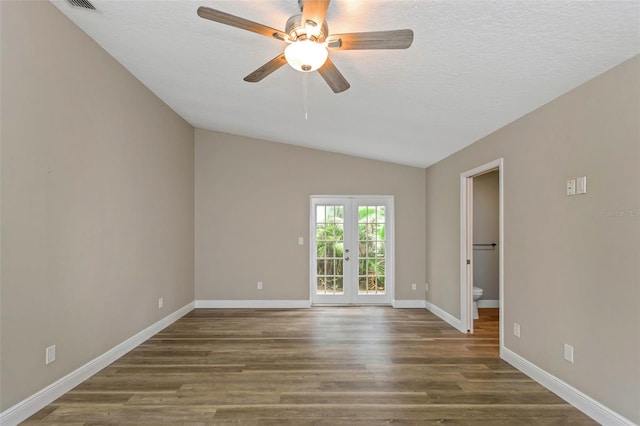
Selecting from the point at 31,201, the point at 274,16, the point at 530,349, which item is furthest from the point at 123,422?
the point at 530,349

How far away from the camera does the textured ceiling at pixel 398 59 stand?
6.34 ft

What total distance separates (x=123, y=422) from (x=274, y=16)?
301cm

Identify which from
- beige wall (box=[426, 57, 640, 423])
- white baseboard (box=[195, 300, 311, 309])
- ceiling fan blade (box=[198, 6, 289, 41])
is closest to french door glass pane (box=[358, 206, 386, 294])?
white baseboard (box=[195, 300, 311, 309])

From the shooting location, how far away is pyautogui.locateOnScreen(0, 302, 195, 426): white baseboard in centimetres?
225

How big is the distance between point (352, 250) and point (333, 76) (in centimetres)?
401

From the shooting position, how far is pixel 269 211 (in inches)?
227

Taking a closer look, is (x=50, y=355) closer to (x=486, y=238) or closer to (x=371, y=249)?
(x=371, y=249)

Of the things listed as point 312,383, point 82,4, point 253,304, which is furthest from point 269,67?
point 253,304

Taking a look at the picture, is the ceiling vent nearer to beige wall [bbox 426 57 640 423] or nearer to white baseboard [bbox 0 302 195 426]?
white baseboard [bbox 0 302 195 426]

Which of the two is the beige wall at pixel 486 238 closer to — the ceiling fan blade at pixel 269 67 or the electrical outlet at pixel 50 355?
the ceiling fan blade at pixel 269 67

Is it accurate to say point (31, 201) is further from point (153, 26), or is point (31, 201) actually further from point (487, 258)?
point (487, 258)

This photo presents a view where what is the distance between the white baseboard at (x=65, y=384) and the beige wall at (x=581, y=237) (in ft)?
13.1

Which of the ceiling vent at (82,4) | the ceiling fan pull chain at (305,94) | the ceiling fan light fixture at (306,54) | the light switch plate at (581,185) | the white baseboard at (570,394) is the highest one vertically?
the ceiling vent at (82,4)

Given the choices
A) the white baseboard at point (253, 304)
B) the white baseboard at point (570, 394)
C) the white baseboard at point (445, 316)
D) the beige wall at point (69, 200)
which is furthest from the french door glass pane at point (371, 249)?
the beige wall at point (69, 200)
